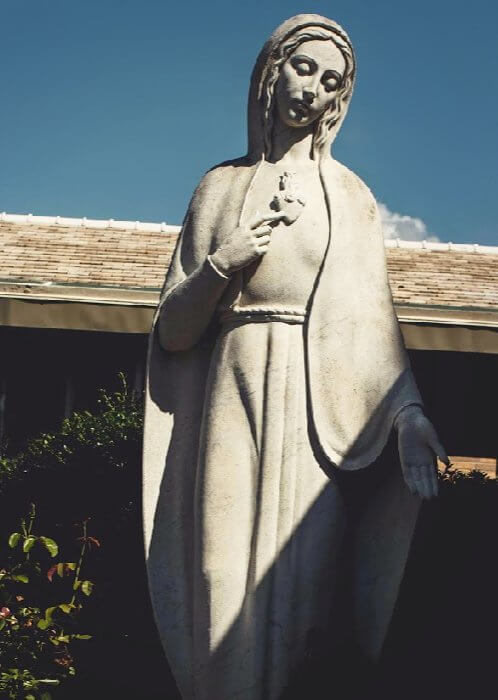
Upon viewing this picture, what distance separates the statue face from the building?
5525mm

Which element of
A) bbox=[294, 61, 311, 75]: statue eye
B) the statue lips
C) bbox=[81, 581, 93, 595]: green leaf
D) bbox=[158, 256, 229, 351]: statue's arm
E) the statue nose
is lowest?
bbox=[81, 581, 93, 595]: green leaf

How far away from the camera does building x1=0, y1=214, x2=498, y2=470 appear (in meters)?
10.1

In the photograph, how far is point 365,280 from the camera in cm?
443

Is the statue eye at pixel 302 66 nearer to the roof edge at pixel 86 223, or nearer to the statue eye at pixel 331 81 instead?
the statue eye at pixel 331 81

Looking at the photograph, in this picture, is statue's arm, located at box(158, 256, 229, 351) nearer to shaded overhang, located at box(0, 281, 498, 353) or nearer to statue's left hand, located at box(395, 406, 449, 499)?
statue's left hand, located at box(395, 406, 449, 499)

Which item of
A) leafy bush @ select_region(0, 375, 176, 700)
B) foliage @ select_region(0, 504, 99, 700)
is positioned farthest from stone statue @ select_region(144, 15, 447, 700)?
leafy bush @ select_region(0, 375, 176, 700)

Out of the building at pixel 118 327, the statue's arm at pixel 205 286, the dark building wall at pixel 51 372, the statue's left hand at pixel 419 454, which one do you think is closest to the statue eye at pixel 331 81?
the statue's arm at pixel 205 286

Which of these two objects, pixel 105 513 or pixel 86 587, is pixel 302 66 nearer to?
pixel 86 587

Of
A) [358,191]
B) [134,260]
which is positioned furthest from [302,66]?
[134,260]

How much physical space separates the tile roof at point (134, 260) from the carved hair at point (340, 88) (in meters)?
5.63

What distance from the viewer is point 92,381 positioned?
1160 centimetres

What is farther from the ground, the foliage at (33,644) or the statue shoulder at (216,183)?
the statue shoulder at (216,183)

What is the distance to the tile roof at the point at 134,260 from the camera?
11.5 metres

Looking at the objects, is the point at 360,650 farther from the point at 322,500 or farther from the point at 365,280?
the point at 365,280
